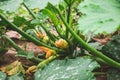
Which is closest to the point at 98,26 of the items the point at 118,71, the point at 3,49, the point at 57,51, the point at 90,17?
the point at 90,17

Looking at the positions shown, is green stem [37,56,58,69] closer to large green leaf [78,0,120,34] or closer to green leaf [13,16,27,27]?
green leaf [13,16,27,27]

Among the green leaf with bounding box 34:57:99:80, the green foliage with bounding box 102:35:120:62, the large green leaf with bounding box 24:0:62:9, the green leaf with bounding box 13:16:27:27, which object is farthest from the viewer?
the green leaf with bounding box 13:16:27:27

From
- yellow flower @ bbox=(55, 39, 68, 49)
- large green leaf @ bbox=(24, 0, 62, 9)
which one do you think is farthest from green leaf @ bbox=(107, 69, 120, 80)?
large green leaf @ bbox=(24, 0, 62, 9)

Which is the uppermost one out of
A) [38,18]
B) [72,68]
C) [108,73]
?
[38,18]

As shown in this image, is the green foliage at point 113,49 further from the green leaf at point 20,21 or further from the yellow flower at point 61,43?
the green leaf at point 20,21

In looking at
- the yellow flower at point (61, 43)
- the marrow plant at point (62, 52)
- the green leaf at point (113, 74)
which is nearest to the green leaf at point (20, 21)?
the marrow plant at point (62, 52)

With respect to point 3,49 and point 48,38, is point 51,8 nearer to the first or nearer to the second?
point 48,38
